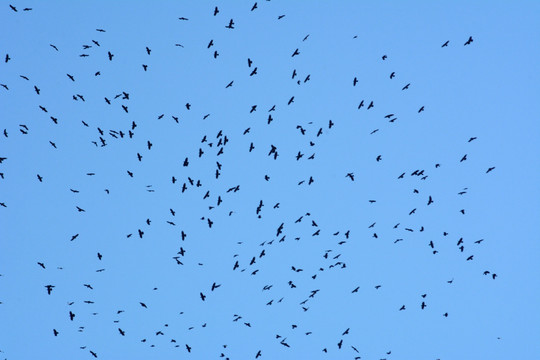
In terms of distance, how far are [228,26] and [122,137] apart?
11.3 ft

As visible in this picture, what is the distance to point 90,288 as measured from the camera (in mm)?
17625

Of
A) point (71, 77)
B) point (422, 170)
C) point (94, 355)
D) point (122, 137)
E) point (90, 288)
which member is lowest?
point (94, 355)

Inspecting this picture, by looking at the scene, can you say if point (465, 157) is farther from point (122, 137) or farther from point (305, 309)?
point (122, 137)


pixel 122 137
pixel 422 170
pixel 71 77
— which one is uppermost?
pixel 71 77

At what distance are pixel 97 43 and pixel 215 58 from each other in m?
2.68

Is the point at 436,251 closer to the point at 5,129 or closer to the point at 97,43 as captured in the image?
the point at 97,43

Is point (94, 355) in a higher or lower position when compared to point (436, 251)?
lower

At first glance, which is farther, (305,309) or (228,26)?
(305,309)

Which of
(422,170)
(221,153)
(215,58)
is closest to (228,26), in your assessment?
(215,58)

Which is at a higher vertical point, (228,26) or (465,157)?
(228,26)

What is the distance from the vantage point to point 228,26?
55.2 ft

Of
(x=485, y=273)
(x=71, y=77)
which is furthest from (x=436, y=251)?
(x=71, y=77)

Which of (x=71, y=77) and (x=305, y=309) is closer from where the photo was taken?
(x=71, y=77)

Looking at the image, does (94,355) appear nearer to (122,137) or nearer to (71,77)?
(122,137)
